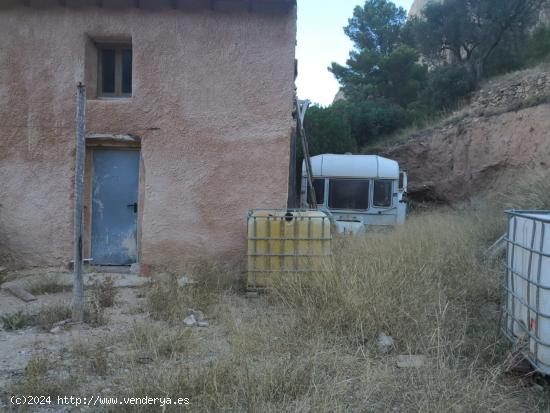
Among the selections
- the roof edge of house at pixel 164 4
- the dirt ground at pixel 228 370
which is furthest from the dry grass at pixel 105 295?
the roof edge of house at pixel 164 4

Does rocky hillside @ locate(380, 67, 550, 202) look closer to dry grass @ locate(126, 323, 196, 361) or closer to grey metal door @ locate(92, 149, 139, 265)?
grey metal door @ locate(92, 149, 139, 265)

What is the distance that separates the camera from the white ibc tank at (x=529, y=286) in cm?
342

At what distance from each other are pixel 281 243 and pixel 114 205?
2.97m

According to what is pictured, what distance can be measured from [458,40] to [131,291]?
73.6 ft

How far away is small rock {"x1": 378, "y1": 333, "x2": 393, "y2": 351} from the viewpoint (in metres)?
4.22

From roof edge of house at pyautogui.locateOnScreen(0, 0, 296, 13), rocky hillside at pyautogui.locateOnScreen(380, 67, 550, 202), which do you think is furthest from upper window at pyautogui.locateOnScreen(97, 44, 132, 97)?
rocky hillside at pyautogui.locateOnScreen(380, 67, 550, 202)

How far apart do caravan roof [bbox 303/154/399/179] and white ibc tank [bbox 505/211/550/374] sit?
25.4ft

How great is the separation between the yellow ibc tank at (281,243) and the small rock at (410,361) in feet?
8.79

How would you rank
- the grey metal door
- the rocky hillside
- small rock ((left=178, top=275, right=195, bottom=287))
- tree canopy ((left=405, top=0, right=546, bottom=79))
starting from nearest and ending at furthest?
small rock ((left=178, top=275, right=195, bottom=287)) → the grey metal door → the rocky hillside → tree canopy ((left=405, top=0, right=546, bottom=79))

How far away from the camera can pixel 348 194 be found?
1218cm

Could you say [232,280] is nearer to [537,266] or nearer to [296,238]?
[296,238]

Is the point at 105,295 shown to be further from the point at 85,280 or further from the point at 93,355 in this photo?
the point at 93,355

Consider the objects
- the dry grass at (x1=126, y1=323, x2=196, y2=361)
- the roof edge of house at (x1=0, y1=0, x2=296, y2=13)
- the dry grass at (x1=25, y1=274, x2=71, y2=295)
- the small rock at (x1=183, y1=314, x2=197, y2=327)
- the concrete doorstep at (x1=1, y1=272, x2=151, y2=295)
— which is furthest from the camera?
the roof edge of house at (x1=0, y1=0, x2=296, y2=13)

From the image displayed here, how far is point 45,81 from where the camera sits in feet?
25.0
